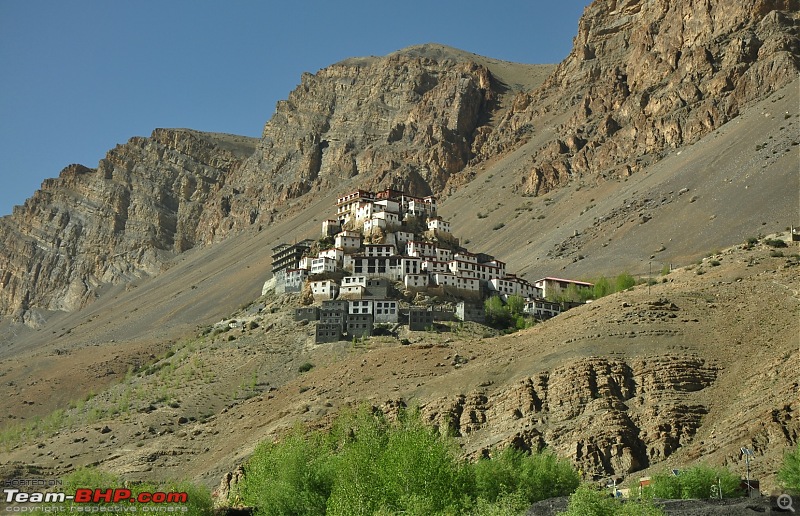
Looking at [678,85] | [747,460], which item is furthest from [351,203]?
[747,460]

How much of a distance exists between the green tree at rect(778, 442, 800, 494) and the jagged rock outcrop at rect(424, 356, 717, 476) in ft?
33.3

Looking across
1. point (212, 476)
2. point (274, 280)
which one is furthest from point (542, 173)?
point (212, 476)

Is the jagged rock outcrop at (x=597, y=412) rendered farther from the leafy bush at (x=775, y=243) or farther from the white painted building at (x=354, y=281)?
the white painted building at (x=354, y=281)

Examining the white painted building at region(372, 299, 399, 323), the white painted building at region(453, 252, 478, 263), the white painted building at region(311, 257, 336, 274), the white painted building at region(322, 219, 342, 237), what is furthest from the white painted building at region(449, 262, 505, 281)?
the white painted building at region(322, 219, 342, 237)

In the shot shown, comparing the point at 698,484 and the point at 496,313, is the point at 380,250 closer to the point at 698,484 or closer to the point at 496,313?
the point at 496,313

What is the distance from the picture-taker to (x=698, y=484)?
43250mm

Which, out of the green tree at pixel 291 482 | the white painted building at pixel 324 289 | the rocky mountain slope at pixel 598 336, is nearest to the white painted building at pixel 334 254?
the white painted building at pixel 324 289

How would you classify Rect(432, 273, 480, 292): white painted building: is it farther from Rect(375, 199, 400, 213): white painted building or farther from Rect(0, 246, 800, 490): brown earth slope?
Rect(375, 199, 400, 213): white painted building

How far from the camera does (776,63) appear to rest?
534 ft

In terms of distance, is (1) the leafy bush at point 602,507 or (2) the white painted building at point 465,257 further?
(2) the white painted building at point 465,257

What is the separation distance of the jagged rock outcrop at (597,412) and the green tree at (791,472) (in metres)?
10.1

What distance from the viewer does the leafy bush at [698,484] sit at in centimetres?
4284

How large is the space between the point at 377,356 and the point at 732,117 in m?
98.0

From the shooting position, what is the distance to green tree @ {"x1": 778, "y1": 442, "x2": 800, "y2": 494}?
40869 mm
